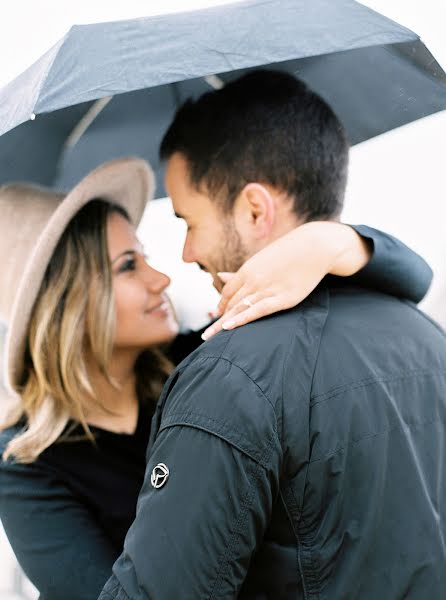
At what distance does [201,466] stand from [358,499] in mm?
280

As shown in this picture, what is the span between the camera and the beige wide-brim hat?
2.08 metres

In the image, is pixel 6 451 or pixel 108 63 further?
pixel 6 451

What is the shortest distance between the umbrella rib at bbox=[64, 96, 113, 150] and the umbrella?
0.19 meters

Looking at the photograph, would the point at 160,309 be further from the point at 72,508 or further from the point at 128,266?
the point at 72,508

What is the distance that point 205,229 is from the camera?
1.73 meters

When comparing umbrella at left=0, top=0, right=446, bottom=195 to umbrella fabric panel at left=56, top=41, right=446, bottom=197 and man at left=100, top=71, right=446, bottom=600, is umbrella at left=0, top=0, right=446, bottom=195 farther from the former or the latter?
man at left=100, top=71, right=446, bottom=600

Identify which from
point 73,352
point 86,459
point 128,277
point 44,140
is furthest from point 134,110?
point 86,459

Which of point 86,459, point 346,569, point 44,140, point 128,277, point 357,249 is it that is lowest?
point 86,459

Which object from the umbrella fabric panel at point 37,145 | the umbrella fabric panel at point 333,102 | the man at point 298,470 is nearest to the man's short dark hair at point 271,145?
the umbrella fabric panel at point 333,102

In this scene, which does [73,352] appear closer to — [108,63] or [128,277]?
[128,277]

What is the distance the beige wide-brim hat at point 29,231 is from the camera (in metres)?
2.08

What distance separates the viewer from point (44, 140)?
7.77 feet

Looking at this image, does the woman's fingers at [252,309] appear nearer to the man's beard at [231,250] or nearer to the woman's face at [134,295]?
the man's beard at [231,250]

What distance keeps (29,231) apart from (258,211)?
90 cm
